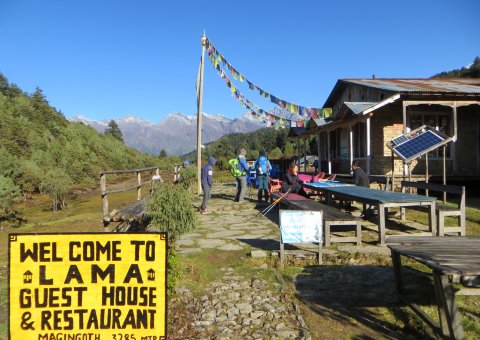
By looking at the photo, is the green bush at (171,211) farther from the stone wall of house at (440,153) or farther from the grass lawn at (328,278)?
the stone wall of house at (440,153)

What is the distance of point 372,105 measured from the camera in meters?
13.7

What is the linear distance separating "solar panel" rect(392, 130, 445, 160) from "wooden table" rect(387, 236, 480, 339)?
627 centimetres

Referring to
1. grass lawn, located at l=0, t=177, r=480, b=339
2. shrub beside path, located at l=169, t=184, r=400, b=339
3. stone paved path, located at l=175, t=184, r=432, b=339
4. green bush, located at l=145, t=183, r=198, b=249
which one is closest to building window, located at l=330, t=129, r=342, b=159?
grass lawn, located at l=0, t=177, r=480, b=339

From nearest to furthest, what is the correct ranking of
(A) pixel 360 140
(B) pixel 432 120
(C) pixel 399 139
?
(C) pixel 399 139, (B) pixel 432 120, (A) pixel 360 140

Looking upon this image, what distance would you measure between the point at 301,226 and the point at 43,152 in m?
31.5

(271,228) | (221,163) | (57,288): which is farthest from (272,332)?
(221,163)

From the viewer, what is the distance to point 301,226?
5398mm

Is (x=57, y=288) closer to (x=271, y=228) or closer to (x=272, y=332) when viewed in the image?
(x=272, y=332)

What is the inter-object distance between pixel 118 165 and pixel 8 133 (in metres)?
13.2

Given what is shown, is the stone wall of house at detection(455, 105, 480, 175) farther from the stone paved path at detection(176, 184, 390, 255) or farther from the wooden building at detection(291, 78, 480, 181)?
the stone paved path at detection(176, 184, 390, 255)

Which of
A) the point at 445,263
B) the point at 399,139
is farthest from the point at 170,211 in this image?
the point at 399,139

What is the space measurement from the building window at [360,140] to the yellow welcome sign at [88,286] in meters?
15.1

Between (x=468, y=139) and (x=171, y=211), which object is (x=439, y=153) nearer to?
(x=468, y=139)

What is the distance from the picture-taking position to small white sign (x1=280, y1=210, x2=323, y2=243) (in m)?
5.36
